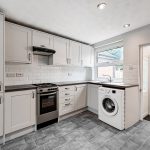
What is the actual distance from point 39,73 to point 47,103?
34.8 inches

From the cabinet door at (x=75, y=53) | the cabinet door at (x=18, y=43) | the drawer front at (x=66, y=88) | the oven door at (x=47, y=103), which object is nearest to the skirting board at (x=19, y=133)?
the oven door at (x=47, y=103)

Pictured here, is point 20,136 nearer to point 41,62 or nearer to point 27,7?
point 41,62

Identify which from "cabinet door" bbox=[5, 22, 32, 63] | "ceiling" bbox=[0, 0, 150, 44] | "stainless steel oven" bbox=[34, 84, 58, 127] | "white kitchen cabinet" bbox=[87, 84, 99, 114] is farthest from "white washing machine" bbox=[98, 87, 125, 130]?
"cabinet door" bbox=[5, 22, 32, 63]

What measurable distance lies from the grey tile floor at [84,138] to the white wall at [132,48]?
119 cm

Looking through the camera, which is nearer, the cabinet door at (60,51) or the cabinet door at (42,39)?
the cabinet door at (42,39)

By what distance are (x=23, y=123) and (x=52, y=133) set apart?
1.97 feet

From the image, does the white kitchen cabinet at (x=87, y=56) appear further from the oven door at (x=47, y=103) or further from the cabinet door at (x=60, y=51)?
the oven door at (x=47, y=103)

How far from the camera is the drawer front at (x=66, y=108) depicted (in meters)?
2.63

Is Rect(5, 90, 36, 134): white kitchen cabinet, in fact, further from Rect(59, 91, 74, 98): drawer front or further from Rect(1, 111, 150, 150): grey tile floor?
Rect(59, 91, 74, 98): drawer front

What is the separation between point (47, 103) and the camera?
234 centimetres

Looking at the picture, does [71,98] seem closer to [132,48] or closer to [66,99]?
[66,99]

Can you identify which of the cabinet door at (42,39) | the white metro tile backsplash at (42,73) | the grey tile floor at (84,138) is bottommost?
the grey tile floor at (84,138)

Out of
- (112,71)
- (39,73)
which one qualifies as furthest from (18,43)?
(112,71)

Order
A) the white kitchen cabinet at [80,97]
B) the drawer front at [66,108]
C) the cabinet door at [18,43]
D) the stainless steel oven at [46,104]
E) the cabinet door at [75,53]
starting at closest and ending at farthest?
the cabinet door at [18,43], the stainless steel oven at [46,104], the drawer front at [66,108], the white kitchen cabinet at [80,97], the cabinet door at [75,53]
